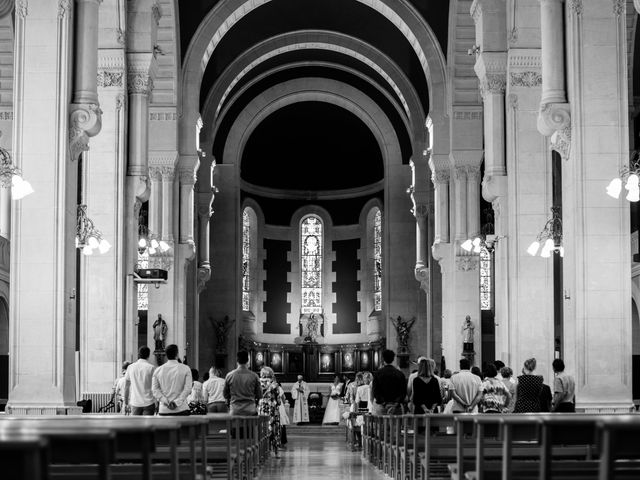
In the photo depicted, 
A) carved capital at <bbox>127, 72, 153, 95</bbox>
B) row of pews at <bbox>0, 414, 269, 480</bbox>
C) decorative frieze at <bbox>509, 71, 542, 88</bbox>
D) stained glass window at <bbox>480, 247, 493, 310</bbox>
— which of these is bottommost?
row of pews at <bbox>0, 414, 269, 480</bbox>

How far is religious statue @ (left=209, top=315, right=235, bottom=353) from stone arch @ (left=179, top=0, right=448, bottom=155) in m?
13.4

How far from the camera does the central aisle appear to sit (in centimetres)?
1593

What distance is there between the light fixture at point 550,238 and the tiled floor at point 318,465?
506 centimetres

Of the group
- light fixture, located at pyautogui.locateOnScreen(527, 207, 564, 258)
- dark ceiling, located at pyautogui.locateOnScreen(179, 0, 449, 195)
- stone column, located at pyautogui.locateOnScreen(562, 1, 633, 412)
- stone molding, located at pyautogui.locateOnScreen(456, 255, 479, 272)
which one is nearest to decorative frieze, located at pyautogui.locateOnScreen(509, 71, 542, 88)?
light fixture, located at pyautogui.locateOnScreen(527, 207, 564, 258)

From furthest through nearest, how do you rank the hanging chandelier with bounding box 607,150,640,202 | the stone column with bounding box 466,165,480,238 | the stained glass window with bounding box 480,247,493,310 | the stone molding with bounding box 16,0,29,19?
the stained glass window with bounding box 480,247,493,310
the stone column with bounding box 466,165,480,238
the stone molding with bounding box 16,0,29,19
the hanging chandelier with bounding box 607,150,640,202

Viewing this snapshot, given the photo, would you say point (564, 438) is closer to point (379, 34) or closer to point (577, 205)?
point (577, 205)

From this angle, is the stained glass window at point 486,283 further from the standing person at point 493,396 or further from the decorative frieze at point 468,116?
the standing person at point 493,396

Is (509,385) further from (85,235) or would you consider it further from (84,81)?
(85,235)

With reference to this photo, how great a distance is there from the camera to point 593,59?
53.8ft

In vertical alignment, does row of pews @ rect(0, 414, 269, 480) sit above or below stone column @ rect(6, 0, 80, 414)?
below

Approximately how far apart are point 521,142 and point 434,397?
808 centimetres

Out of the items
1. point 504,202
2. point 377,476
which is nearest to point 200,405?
point 377,476

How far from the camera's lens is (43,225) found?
1611cm

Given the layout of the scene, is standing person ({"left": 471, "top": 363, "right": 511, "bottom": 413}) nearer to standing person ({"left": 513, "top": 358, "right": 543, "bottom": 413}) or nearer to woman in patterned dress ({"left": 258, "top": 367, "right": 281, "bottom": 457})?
standing person ({"left": 513, "top": 358, "right": 543, "bottom": 413})
